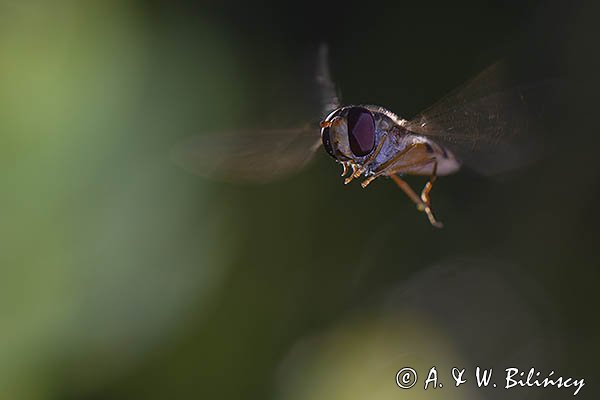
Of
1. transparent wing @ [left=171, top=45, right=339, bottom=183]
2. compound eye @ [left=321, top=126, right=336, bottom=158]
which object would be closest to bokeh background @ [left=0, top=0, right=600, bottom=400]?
transparent wing @ [left=171, top=45, right=339, bottom=183]

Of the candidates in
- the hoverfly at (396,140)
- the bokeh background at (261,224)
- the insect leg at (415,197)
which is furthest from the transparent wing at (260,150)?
the bokeh background at (261,224)

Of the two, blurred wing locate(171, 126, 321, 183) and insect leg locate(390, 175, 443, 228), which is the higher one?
blurred wing locate(171, 126, 321, 183)

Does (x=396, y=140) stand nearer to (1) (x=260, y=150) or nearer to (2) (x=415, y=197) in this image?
(2) (x=415, y=197)

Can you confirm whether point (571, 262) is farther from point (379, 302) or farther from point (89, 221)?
point (89, 221)

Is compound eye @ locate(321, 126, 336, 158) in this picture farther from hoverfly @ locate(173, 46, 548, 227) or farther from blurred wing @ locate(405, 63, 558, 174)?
blurred wing @ locate(405, 63, 558, 174)

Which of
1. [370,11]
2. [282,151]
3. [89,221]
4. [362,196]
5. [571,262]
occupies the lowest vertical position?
[282,151]

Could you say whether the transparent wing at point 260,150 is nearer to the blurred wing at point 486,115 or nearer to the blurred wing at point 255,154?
the blurred wing at point 255,154

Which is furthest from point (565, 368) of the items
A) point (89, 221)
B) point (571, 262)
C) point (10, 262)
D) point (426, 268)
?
point (10, 262)
